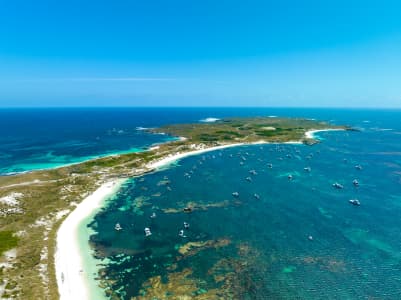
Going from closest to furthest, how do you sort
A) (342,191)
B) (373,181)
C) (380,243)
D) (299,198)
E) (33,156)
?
(380,243)
(299,198)
(342,191)
(373,181)
(33,156)

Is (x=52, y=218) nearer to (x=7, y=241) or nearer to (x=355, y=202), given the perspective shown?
(x=7, y=241)

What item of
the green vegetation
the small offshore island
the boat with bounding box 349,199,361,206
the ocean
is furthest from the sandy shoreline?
the boat with bounding box 349,199,361,206

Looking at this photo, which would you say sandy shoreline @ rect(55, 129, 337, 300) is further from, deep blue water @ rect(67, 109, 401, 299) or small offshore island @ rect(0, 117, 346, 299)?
deep blue water @ rect(67, 109, 401, 299)

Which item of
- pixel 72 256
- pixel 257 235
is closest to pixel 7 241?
pixel 72 256

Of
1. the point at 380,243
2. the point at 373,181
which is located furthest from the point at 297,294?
the point at 373,181

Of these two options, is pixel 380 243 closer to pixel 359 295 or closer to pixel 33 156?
pixel 359 295
